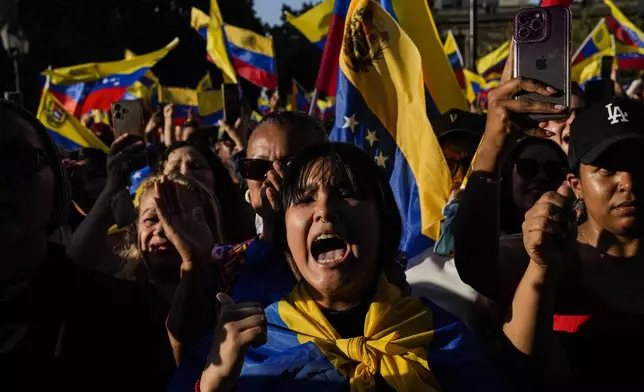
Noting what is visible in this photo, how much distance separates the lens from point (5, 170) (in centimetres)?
222

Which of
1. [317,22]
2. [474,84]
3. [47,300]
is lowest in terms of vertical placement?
[474,84]

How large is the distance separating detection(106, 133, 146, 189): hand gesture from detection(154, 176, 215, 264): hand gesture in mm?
1573

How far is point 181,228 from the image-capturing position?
273 centimetres

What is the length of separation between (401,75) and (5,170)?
224 cm

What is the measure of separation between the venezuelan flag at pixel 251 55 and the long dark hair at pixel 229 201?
21.0 feet

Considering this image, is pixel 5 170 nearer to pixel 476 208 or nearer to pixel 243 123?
pixel 476 208

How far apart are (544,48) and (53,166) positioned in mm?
1334

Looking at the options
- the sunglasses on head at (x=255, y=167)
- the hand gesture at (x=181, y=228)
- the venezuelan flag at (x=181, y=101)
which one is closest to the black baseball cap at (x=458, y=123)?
the sunglasses on head at (x=255, y=167)

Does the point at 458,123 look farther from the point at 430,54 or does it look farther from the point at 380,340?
the point at 380,340

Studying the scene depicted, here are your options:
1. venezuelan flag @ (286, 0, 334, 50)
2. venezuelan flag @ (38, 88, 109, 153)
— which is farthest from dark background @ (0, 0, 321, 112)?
venezuelan flag @ (38, 88, 109, 153)

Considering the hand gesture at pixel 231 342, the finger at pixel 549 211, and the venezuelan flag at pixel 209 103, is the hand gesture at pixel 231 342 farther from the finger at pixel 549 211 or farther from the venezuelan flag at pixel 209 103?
the venezuelan flag at pixel 209 103

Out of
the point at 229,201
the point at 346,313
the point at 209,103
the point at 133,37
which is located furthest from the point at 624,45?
the point at 133,37

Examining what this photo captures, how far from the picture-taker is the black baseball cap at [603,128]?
271 cm

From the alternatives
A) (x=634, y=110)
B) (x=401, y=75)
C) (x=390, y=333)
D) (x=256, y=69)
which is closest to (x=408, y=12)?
(x=401, y=75)
